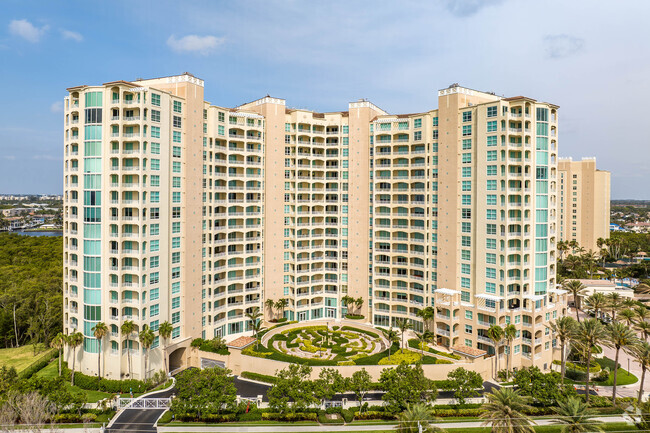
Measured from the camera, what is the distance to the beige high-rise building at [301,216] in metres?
Result: 60.4

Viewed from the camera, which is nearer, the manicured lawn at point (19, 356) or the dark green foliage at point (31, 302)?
the manicured lawn at point (19, 356)

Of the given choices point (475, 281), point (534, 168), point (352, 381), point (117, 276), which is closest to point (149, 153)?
point (117, 276)

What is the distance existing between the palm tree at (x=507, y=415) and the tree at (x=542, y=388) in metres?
9.51

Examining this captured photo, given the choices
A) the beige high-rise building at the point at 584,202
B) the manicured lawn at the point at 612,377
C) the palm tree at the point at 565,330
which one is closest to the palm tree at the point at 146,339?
the palm tree at the point at 565,330

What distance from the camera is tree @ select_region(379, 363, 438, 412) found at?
49344mm

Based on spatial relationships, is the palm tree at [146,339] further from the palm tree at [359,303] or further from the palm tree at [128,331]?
the palm tree at [359,303]

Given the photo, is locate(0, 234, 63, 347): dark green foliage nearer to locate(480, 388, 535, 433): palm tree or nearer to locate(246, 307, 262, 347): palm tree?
locate(246, 307, 262, 347): palm tree

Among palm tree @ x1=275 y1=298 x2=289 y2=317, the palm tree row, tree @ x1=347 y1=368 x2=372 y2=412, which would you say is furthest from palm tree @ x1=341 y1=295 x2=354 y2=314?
the palm tree row

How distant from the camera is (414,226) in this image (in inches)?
3164

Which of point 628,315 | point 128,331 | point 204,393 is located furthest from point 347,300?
point 628,315

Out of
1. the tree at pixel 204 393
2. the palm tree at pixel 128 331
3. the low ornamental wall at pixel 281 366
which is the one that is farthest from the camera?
the low ornamental wall at pixel 281 366

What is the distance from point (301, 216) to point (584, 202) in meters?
120

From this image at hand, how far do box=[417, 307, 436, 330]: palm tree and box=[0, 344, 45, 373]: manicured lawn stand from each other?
69.0 meters

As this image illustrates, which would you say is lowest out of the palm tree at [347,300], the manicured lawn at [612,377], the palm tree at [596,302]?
the manicured lawn at [612,377]
